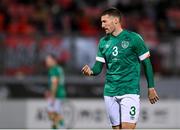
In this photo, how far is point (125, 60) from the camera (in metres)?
9.39

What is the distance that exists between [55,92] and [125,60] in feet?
22.7

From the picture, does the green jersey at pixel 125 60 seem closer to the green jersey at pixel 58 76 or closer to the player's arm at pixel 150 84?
the player's arm at pixel 150 84

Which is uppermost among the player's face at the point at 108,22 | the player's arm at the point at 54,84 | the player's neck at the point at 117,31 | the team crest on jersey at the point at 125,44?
the player's face at the point at 108,22

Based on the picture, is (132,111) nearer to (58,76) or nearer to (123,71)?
(123,71)

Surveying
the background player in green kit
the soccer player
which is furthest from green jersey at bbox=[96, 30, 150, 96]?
the soccer player

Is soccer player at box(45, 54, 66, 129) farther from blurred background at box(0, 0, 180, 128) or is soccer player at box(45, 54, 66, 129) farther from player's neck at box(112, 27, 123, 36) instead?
player's neck at box(112, 27, 123, 36)

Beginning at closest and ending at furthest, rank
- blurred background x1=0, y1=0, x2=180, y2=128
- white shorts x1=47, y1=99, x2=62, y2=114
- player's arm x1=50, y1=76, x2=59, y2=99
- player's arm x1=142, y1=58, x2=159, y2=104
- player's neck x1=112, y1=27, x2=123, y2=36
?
1. player's arm x1=142, y1=58, x2=159, y2=104
2. player's neck x1=112, y1=27, x2=123, y2=36
3. player's arm x1=50, y1=76, x2=59, y2=99
4. white shorts x1=47, y1=99, x2=62, y2=114
5. blurred background x1=0, y1=0, x2=180, y2=128

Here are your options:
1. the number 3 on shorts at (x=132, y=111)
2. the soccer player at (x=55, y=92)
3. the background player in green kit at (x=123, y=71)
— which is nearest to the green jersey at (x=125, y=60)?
the background player in green kit at (x=123, y=71)

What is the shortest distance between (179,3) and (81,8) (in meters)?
3.00

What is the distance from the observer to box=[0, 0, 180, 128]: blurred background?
58.0 feet

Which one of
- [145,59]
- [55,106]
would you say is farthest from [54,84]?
[145,59]

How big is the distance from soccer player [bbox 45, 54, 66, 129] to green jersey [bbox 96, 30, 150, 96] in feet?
21.4

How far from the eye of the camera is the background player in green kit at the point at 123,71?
9352 millimetres

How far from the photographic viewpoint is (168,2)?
2083 cm
